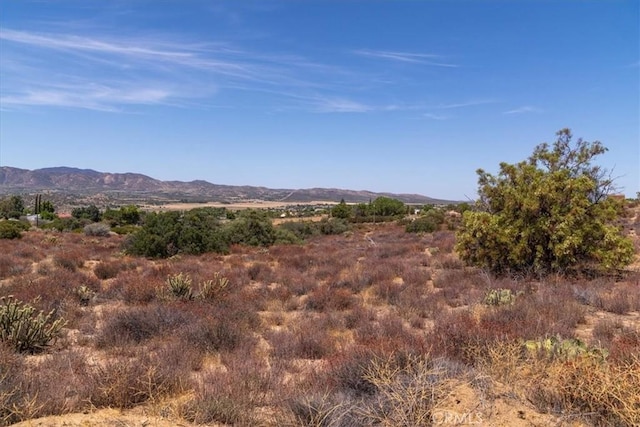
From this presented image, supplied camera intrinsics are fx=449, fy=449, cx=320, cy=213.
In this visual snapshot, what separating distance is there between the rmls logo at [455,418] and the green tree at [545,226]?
359 inches

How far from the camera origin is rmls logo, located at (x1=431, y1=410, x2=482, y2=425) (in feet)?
12.9

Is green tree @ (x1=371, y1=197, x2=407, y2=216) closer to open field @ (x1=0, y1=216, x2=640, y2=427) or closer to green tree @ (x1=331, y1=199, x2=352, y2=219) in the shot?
green tree @ (x1=331, y1=199, x2=352, y2=219)

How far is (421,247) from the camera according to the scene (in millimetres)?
20734

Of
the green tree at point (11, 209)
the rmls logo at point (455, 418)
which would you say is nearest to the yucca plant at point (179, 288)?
the rmls logo at point (455, 418)

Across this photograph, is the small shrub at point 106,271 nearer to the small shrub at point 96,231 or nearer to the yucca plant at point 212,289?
the yucca plant at point 212,289

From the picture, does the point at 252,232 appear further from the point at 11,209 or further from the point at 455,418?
the point at 11,209

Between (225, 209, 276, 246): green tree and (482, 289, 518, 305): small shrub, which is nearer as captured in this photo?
(482, 289, 518, 305): small shrub

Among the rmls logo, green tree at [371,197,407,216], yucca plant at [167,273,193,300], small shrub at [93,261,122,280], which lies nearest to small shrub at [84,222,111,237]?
small shrub at [93,261,122,280]

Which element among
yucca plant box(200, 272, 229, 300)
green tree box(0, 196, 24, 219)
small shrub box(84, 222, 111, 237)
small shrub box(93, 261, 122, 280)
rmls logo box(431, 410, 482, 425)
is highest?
rmls logo box(431, 410, 482, 425)

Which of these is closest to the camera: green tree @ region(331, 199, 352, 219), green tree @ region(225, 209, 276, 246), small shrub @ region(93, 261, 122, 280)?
small shrub @ region(93, 261, 122, 280)

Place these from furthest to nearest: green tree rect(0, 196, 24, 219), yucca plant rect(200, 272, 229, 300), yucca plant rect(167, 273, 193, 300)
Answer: green tree rect(0, 196, 24, 219) < yucca plant rect(200, 272, 229, 300) < yucca plant rect(167, 273, 193, 300)

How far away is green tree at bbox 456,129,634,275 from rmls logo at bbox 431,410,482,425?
9.12m

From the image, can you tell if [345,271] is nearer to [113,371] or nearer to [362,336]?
[362,336]

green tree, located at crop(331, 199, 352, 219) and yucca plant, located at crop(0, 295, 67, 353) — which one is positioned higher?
green tree, located at crop(331, 199, 352, 219)
